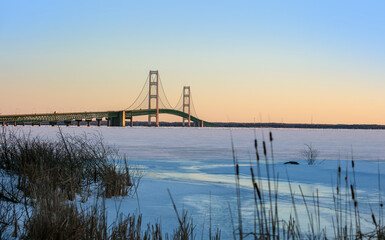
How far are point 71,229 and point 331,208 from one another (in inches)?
178

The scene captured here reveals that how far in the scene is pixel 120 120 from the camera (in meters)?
81.2

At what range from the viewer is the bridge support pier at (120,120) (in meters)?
81.1

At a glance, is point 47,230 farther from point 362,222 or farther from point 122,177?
point 362,222

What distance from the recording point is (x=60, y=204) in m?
4.34

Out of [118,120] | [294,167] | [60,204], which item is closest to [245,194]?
[60,204]

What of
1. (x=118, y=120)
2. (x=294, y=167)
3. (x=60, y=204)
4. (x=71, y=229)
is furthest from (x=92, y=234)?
(x=118, y=120)

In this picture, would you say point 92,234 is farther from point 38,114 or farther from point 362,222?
point 38,114

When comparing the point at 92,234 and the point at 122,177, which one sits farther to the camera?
the point at 122,177

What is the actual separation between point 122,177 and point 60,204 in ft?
8.28

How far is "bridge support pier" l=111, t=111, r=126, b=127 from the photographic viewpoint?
81.1 metres

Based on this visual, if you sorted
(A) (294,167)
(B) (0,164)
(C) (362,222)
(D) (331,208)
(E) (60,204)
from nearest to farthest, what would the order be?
(E) (60,204), (C) (362,222), (D) (331,208), (B) (0,164), (A) (294,167)

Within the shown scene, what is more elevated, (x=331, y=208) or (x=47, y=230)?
(x=47, y=230)

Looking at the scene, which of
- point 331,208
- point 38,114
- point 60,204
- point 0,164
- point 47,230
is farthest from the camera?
point 38,114

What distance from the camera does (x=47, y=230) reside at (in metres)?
3.77
